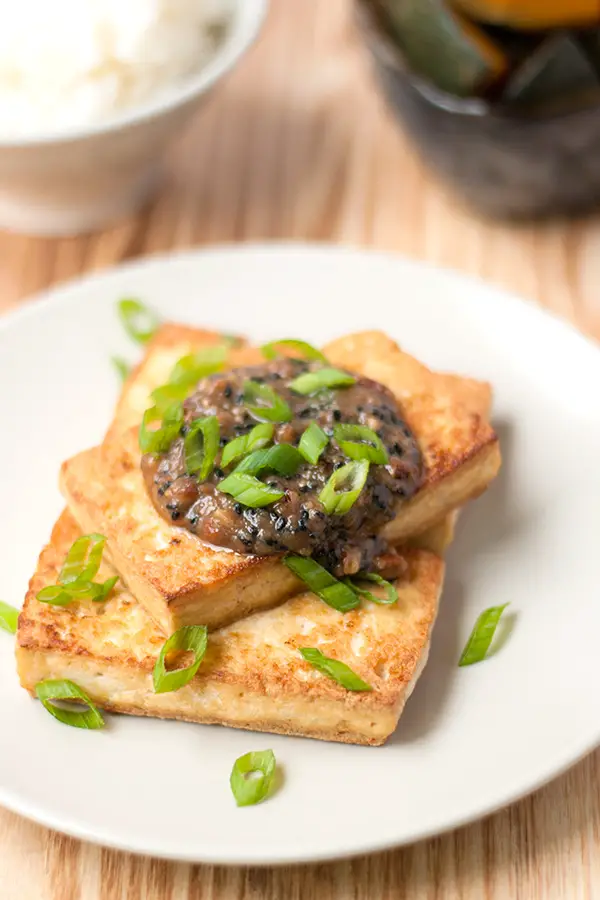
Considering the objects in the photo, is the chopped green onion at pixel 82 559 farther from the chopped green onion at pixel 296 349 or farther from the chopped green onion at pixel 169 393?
the chopped green onion at pixel 296 349

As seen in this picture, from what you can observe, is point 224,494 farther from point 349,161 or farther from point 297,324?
point 349,161

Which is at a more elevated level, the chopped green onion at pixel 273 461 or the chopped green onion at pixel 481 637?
the chopped green onion at pixel 273 461

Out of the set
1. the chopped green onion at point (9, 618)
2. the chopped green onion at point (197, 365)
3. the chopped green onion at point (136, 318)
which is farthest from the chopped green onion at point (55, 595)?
the chopped green onion at point (136, 318)

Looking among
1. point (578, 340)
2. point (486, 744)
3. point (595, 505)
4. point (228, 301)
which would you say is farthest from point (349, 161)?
point (486, 744)

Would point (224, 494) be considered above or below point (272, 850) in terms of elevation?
above

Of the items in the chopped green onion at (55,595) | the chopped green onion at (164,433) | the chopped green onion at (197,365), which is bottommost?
the chopped green onion at (55,595)

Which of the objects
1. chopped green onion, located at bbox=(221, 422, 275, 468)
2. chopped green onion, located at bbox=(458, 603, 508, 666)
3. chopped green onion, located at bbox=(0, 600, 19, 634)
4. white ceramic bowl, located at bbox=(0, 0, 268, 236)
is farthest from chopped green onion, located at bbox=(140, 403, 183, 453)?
white ceramic bowl, located at bbox=(0, 0, 268, 236)
